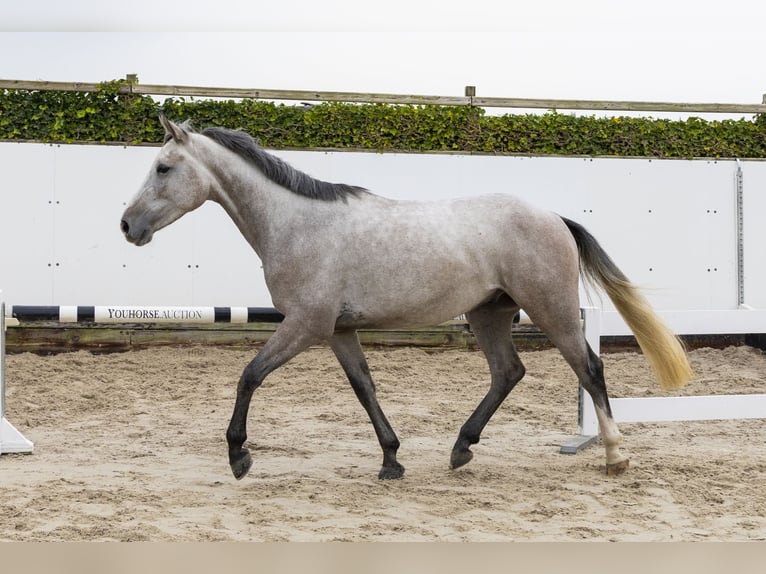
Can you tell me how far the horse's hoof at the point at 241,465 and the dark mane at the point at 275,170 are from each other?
139 cm

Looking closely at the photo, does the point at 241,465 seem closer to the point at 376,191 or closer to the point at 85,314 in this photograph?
the point at 85,314

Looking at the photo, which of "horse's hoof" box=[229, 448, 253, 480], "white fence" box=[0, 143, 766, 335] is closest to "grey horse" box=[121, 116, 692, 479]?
"horse's hoof" box=[229, 448, 253, 480]

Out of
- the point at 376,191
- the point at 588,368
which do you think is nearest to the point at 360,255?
the point at 588,368

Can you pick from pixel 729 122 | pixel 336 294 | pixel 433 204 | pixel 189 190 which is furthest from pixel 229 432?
pixel 729 122

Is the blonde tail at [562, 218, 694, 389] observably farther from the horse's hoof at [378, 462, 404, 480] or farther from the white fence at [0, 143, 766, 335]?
the white fence at [0, 143, 766, 335]

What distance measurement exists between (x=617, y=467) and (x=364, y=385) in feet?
4.67

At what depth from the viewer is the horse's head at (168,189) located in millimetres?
4305

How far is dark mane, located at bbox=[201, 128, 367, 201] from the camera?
4.52 m

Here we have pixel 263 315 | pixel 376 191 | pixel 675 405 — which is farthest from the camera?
pixel 376 191

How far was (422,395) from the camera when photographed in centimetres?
711

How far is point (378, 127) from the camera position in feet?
29.8

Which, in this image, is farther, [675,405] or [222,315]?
[222,315]

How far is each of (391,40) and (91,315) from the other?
5.24m

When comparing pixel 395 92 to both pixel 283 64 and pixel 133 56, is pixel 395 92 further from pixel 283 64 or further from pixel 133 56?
pixel 133 56
